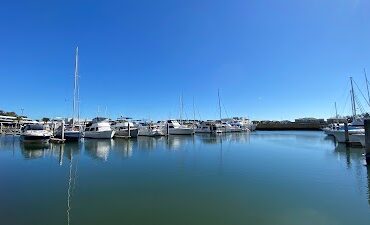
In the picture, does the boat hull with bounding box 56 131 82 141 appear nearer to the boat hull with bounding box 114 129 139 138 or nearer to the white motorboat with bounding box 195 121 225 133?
the boat hull with bounding box 114 129 139 138

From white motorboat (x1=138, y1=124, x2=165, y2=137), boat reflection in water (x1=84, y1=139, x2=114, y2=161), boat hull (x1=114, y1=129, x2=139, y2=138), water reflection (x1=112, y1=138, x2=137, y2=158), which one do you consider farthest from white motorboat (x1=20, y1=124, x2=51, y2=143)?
white motorboat (x1=138, y1=124, x2=165, y2=137)

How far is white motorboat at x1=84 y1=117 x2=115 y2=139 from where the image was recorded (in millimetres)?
56812

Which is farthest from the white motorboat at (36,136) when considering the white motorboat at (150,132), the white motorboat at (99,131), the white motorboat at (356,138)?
the white motorboat at (356,138)

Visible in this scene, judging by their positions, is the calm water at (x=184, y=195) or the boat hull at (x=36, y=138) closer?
the calm water at (x=184, y=195)

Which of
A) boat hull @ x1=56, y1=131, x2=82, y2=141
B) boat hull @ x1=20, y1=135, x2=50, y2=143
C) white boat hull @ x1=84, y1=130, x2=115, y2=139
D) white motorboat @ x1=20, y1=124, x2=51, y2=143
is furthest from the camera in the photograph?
white boat hull @ x1=84, y1=130, x2=115, y2=139

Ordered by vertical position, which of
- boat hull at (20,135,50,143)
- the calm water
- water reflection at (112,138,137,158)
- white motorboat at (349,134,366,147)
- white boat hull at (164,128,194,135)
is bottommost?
the calm water

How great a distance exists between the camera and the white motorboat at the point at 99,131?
56812mm

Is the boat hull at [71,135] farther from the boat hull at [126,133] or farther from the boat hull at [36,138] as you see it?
the boat hull at [126,133]

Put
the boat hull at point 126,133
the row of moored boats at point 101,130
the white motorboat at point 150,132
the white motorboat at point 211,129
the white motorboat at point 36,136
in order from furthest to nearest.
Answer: the white motorboat at point 211,129
the white motorboat at point 150,132
the boat hull at point 126,133
the row of moored boats at point 101,130
the white motorboat at point 36,136

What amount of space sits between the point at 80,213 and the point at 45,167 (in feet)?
46.6

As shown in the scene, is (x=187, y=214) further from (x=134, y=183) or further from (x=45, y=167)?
(x=45, y=167)

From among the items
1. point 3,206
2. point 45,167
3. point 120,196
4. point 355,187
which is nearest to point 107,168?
point 45,167

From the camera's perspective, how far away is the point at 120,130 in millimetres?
63625

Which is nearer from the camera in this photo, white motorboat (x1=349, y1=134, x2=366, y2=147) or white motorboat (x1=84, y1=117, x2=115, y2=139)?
white motorboat (x1=349, y1=134, x2=366, y2=147)
